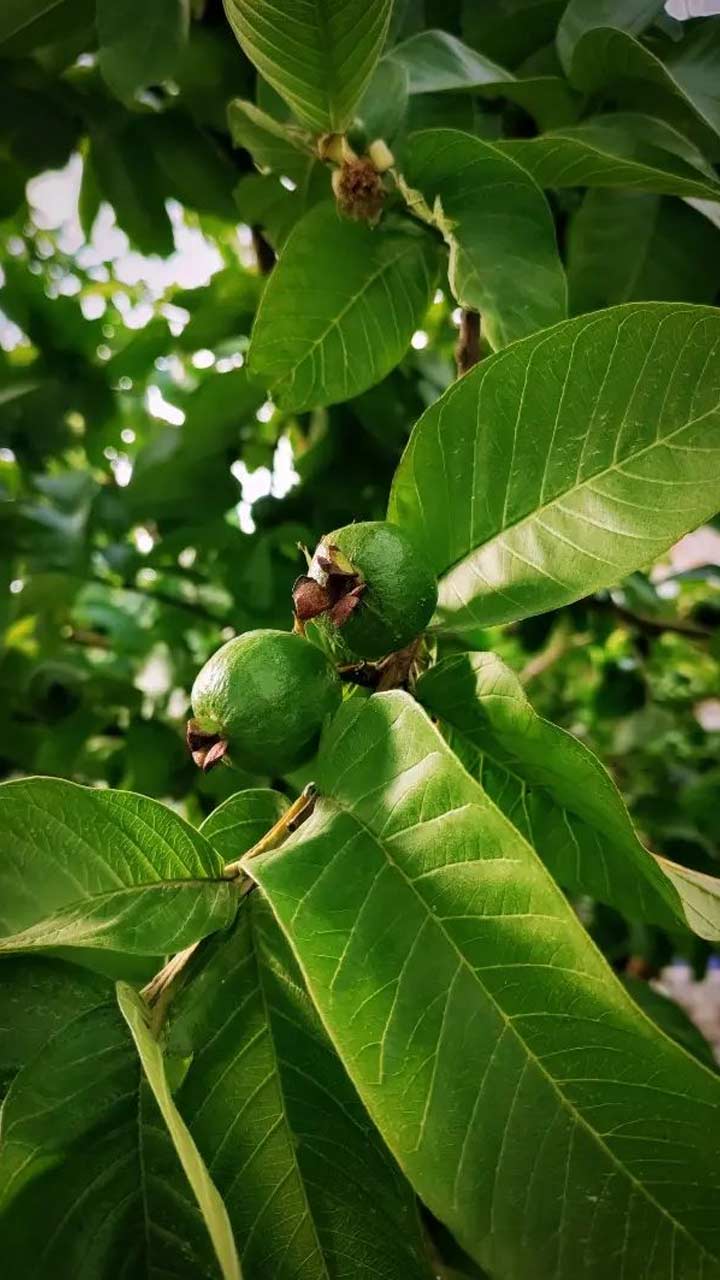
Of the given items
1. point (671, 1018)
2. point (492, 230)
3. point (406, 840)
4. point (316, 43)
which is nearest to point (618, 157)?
point (492, 230)

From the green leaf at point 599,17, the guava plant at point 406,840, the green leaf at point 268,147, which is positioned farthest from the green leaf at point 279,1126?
the green leaf at point 599,17

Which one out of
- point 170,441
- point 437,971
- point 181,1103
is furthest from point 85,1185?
point 170,441

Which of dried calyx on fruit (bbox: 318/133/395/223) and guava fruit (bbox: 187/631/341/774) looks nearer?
guava fruit (bbox: 187/631/341/774)

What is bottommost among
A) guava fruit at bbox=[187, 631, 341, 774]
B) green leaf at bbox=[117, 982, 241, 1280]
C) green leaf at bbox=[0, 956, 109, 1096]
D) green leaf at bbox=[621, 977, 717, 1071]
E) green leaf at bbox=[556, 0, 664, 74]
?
green leaf at bbox=[621, 977, 717, 1071]

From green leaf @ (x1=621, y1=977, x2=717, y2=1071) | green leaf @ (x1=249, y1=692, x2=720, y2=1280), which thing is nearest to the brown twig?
green leaf @ (x1=249, y1=692, x2=720, y2=1280)

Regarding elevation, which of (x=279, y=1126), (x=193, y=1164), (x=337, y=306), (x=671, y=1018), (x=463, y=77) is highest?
(x=463, y=77)

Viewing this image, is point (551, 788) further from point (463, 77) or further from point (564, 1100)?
Result: point (463, 77)

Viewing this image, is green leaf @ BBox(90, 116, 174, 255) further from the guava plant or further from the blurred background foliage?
the guava plant

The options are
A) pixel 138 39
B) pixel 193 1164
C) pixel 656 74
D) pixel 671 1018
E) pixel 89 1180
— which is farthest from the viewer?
pixel 671 1018
